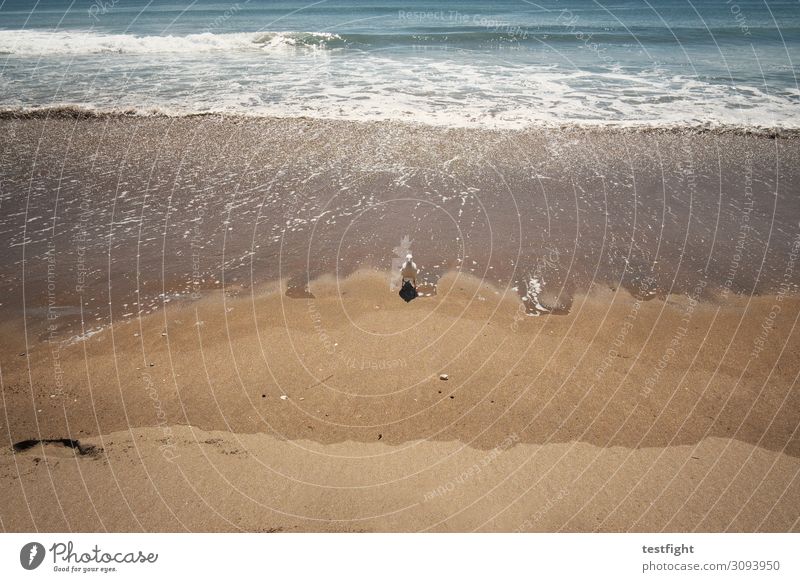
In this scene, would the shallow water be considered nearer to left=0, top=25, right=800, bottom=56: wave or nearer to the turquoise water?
the turquoise water

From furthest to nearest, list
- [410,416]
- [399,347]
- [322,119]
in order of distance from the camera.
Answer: [322,119] → [399,347] → [410,416]

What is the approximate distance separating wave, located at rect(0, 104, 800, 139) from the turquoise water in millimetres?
230

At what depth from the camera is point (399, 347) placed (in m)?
5.97

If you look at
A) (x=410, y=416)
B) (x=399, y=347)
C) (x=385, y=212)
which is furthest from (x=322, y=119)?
(x=410, y=416)

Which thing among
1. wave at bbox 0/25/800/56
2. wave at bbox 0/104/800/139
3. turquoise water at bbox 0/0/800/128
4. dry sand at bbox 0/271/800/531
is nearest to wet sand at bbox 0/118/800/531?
dry sand at bbox 0/271/800/531

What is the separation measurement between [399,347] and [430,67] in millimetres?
19663

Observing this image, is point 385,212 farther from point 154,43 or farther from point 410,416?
point 154,43

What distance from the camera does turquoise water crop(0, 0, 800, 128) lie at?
15617 mm

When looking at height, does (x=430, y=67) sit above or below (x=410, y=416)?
above

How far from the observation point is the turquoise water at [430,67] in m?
15.6

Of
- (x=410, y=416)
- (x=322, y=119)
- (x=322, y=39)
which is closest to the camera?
(x=410, y=416)

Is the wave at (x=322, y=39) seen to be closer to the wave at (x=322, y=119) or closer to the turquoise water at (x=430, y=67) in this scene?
the turquoise water at (x=430, y=67)

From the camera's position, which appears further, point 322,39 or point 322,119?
point 322,39

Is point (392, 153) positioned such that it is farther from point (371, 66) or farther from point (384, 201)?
point (371, 66)
